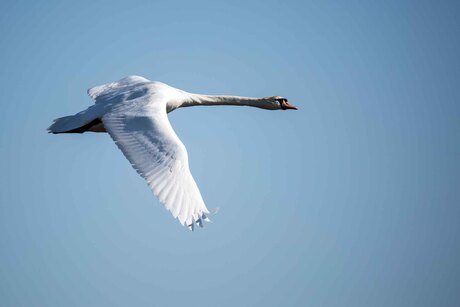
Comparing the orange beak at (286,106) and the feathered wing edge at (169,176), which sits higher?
the orange beak at (286,106)

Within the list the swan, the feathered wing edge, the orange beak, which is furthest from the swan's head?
the feathered wing edge

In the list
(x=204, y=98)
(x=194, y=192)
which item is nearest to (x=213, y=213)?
(x=194, y=192)

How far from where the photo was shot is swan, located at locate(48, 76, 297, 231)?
1506 cm

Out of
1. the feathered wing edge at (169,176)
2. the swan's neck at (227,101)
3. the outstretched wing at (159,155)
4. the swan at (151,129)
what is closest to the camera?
the feathered wing edge at (169,176)

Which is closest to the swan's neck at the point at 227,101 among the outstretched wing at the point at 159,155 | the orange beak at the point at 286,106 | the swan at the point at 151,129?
the swan at the point at 151,129

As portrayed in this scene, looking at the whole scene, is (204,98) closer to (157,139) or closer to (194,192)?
(157,139)

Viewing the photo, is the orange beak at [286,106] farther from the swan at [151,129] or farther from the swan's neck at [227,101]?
the swan at [151,129]

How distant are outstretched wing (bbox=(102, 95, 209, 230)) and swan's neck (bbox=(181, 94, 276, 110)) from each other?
9.04ft

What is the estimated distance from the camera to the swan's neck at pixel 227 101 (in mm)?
21000

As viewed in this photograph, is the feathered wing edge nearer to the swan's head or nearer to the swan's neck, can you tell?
the swan's neck

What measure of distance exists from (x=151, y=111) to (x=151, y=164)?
219 cm

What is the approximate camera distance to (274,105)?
77.5 ft

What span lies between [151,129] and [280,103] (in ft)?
24.7

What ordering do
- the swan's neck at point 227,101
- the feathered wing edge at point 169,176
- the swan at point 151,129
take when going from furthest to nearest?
the swan's neck at point 227,101, the swan at point 151,129, the feathered wing edge at point 169,176
